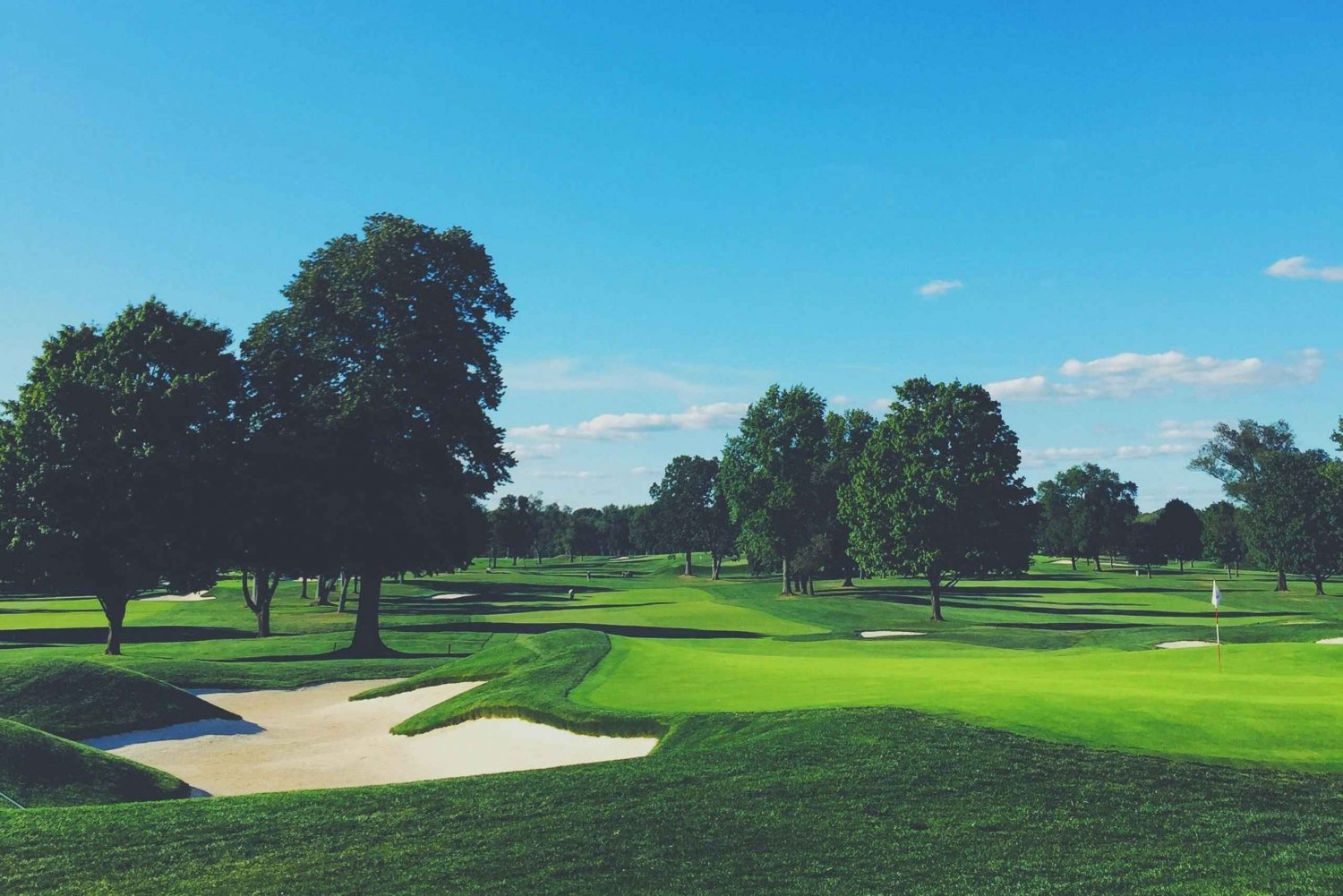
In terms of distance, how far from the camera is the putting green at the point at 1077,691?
14125mm

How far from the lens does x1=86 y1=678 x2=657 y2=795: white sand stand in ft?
61.3

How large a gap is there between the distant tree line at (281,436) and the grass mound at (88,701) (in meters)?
13.0

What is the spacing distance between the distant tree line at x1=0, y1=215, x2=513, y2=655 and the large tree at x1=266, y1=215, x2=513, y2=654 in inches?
3.2

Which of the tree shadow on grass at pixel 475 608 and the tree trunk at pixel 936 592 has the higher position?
the tree trunk at pixel 936 592

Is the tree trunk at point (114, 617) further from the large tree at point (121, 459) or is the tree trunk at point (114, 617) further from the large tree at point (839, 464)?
the large tree at point (839, 464)

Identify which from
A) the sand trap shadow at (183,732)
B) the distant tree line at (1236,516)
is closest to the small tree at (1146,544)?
the distant tree line at (1236,516)

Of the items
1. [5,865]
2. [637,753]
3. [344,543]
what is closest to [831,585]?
[344,543]

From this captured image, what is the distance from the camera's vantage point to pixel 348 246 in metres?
42.8

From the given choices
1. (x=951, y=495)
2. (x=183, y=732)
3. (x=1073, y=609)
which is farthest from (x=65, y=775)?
(x=1073, y=609)

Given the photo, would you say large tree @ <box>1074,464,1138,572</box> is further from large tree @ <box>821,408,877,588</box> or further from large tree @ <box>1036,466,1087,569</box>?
large tree @ <box>821,408,877,588</box>

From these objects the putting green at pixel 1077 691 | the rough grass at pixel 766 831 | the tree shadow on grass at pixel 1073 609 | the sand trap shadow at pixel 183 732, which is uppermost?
the putting green at pixel 1077 691

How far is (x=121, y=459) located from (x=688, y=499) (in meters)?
100

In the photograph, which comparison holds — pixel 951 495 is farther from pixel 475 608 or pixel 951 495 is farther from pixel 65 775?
pixel 65 775

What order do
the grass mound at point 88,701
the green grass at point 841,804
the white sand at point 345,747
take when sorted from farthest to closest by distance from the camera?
1. the grass mound at point 88,701
2. the white sand at point 345,747
3. the green grass at point 841,804
